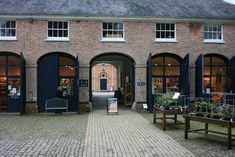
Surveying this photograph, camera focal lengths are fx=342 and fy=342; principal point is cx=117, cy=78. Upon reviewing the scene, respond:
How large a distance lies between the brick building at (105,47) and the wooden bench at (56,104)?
79cm

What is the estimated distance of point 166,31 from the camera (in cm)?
2173

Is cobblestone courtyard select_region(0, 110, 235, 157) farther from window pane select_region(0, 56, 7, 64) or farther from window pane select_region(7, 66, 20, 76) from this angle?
window pane select_region(0, 56, 7, 64)

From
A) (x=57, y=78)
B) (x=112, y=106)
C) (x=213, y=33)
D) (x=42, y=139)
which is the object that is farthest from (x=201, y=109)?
(x=213, y=33)

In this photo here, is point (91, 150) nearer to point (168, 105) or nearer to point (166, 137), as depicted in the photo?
point (166, 137)

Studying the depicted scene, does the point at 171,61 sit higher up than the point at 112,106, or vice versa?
the point at 171,61

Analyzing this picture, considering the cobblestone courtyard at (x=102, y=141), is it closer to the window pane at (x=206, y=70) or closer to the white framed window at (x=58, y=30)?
the white framed window at (x=58, y=30)

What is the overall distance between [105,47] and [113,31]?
1.17 metres

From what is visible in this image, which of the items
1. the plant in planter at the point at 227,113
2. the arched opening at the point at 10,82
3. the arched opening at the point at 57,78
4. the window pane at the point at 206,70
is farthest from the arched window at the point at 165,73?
the plant in planter at the point at 227,113

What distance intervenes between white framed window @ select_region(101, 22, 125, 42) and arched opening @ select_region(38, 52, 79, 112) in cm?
254

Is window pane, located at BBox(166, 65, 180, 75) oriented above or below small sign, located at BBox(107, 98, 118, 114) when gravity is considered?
above

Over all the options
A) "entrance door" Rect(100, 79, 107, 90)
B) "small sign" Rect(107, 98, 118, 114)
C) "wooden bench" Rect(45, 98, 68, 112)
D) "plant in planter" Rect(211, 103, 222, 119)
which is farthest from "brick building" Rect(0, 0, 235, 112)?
"entrance door" Rect(100, 79, 107, 90)

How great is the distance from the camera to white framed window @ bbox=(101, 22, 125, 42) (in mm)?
21391

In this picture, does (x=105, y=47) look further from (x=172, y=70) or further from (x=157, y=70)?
(x=172, y=70)

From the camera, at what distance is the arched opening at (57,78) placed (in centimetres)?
2050
